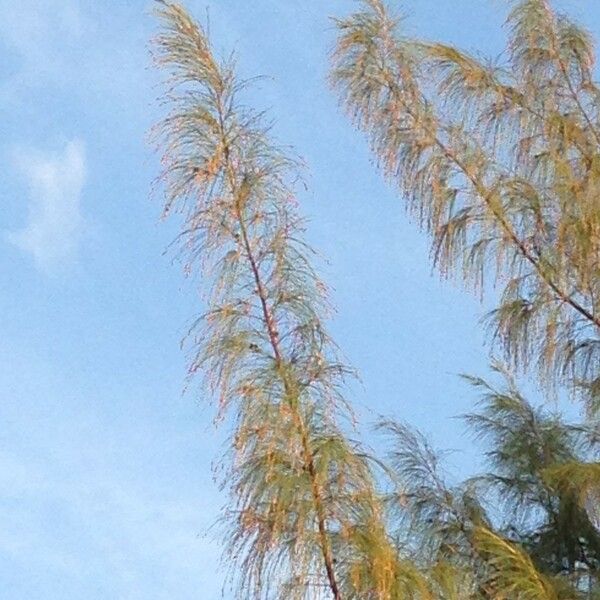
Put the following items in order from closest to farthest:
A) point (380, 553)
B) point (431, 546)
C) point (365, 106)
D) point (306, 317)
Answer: point (380, 553)
point (306, 317)
point (431, 546)
point (365, 106)

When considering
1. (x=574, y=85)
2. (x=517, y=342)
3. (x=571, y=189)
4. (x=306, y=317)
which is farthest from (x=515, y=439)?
(x=306, y=317)

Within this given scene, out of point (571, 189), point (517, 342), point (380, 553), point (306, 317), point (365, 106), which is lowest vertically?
point (380, 553)

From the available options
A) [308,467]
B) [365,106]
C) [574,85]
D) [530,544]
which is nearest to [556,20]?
[574,85]

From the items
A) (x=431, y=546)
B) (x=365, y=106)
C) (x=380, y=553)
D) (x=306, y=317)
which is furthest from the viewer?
(x=365, y=106)

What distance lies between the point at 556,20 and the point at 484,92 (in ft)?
1.45

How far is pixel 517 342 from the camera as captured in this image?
15.7 feet

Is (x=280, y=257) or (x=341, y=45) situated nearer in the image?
(x=280, y=257)

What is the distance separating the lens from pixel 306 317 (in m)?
3.66

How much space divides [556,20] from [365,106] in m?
0.80

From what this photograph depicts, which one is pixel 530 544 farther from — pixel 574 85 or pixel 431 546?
pixel 574 85

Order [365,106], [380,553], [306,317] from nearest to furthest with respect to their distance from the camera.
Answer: [380,553], [306,317], [365,106]

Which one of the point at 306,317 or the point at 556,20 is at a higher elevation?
the point at 556,20

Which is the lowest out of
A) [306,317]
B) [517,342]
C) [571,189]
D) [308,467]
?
[308,467]

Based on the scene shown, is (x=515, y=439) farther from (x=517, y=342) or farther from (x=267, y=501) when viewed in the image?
→ (x=267, y=501)
